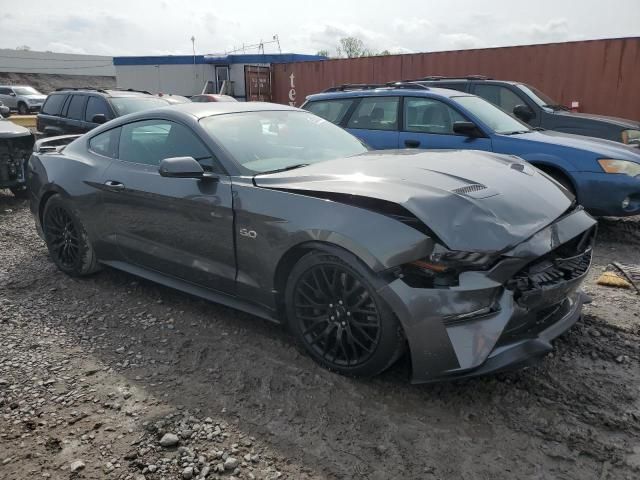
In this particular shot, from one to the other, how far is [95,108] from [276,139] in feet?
21.7

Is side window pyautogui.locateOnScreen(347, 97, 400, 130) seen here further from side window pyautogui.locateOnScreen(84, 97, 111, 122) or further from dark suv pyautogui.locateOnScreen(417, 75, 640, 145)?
side window pyautogui.locateOnScreen(84, 97, 111, 122)

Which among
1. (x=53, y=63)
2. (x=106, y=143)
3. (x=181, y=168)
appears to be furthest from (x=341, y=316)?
(x=53, y=63)

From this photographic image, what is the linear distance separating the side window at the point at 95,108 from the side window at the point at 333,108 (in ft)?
12.4

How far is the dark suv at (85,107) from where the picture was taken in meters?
8.84

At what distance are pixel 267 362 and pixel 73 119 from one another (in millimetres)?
7945

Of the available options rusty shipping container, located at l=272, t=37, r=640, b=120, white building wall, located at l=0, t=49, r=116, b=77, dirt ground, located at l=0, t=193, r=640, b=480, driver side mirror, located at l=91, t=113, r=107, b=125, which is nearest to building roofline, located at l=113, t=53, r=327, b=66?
rusty shipping container, located at l=272, t=37, r=640, b=120

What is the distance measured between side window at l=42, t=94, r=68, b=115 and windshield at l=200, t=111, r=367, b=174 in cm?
733

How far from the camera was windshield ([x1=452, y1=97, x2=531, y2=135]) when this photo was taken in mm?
5992

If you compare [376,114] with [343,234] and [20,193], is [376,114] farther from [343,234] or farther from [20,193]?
[20,193]

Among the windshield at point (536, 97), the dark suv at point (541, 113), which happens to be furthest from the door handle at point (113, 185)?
the windshield at point (536, 97)

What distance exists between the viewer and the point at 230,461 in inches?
90.3

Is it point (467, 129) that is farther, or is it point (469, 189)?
point (467, 129)

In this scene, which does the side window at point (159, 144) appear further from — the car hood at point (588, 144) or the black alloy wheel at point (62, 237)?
the car hood at point (588, 144)

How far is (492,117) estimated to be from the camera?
6.14 m
